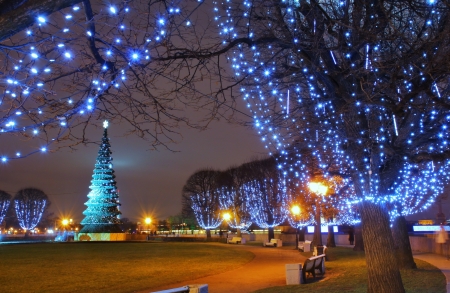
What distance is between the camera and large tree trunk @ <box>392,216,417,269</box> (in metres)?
14.6

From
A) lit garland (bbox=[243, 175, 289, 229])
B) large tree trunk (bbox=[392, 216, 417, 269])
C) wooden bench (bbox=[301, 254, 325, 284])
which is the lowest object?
wooden bench (bbox=[301, 254, 325, 284])

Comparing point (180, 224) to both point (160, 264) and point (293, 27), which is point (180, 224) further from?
point (293, 27)

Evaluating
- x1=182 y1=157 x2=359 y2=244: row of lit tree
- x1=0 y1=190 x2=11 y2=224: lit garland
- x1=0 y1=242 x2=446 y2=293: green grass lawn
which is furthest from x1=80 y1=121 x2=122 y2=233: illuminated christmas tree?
x1=0 y1=190 x2=11 y2=224: lit garland

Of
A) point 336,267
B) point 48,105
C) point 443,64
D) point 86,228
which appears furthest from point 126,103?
point 86,228

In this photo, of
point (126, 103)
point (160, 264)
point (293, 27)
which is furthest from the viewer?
point (160, 264)

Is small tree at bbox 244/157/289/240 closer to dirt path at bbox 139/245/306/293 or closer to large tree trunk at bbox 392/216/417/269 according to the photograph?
dirt path at bbox 139/245/306/293

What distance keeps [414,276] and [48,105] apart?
1078 cm

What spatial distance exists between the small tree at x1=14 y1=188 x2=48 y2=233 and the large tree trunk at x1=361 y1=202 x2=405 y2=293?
274ft

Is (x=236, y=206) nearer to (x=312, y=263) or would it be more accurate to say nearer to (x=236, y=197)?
(x=236, y=197)

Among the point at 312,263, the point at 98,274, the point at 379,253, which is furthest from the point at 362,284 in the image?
the point at 98,274

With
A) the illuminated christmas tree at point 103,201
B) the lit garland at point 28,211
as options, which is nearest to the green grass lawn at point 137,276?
the illuminated christmas tree at point 103,201

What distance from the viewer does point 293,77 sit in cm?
951

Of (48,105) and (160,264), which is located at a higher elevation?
(48,105)

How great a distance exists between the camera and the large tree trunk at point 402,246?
14.6m
